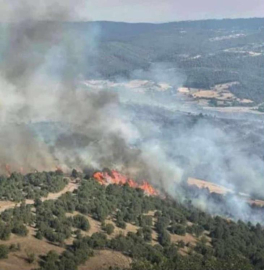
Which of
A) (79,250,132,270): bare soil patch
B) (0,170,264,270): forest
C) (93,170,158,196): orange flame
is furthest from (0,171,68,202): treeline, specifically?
(79,250,132,270): bare soil patch

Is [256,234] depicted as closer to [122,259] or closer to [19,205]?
[122,259]

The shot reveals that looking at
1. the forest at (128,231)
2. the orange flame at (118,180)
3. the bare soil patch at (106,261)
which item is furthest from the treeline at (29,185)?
the bare soil patch at (106,261)

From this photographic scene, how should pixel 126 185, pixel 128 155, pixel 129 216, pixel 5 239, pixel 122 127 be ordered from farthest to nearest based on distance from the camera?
1. pixel 122 127
2. pixel 128 155
3. pixel 126 185
4. pixel 129 216
5. pixel 5 239

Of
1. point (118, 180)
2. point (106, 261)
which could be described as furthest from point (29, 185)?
point (106, 261)

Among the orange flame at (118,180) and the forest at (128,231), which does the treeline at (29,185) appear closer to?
the forest at (128,231)

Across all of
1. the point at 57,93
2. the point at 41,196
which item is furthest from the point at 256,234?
the point at 57,93

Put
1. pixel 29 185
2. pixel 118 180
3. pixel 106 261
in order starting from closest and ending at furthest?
1. pixel 106 261
2. pixel 29 185
3. pixel 118 180

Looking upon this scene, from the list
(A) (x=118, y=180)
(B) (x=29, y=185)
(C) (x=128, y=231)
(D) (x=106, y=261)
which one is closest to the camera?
(D) (x=106, y=261)

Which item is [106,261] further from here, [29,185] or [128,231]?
[29,185]
